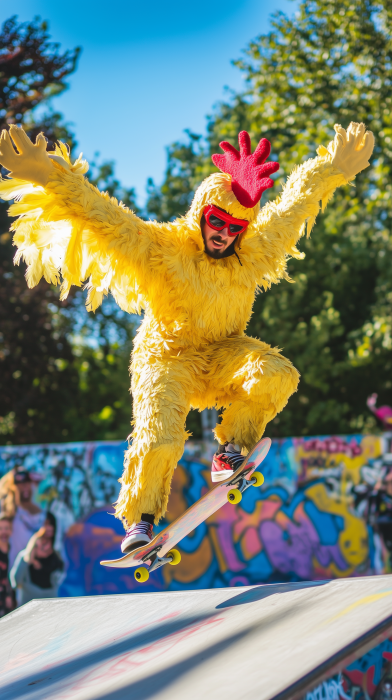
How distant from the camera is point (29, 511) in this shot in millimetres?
7367

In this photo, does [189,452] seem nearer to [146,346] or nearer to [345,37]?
[146,346]

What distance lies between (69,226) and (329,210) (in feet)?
33.3

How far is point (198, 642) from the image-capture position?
270 cm

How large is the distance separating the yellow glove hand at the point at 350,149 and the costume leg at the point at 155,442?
172 centimetres

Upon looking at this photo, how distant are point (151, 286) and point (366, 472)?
5.35 meters

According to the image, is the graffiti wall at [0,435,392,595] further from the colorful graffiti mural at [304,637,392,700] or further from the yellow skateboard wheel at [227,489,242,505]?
the colorful graffiti mural at [304,637,392,700]

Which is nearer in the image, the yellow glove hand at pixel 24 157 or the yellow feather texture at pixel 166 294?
the yellow glove hand at pixel 24 157

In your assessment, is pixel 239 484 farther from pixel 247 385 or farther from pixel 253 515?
pixel 253 515

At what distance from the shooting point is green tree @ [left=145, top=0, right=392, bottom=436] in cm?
1010

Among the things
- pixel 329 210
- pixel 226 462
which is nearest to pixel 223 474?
pixel 226 462

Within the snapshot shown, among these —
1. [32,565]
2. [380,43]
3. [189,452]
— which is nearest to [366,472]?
[189,452]

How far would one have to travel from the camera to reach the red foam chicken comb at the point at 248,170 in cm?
329

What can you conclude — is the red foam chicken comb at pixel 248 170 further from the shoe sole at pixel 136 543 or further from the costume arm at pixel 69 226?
the shoe sole at pixel 136 543

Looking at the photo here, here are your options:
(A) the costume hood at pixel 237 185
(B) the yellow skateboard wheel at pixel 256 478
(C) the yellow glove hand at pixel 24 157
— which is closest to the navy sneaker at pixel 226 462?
(B) the yellow skateboard wheel at pixel 256 478
